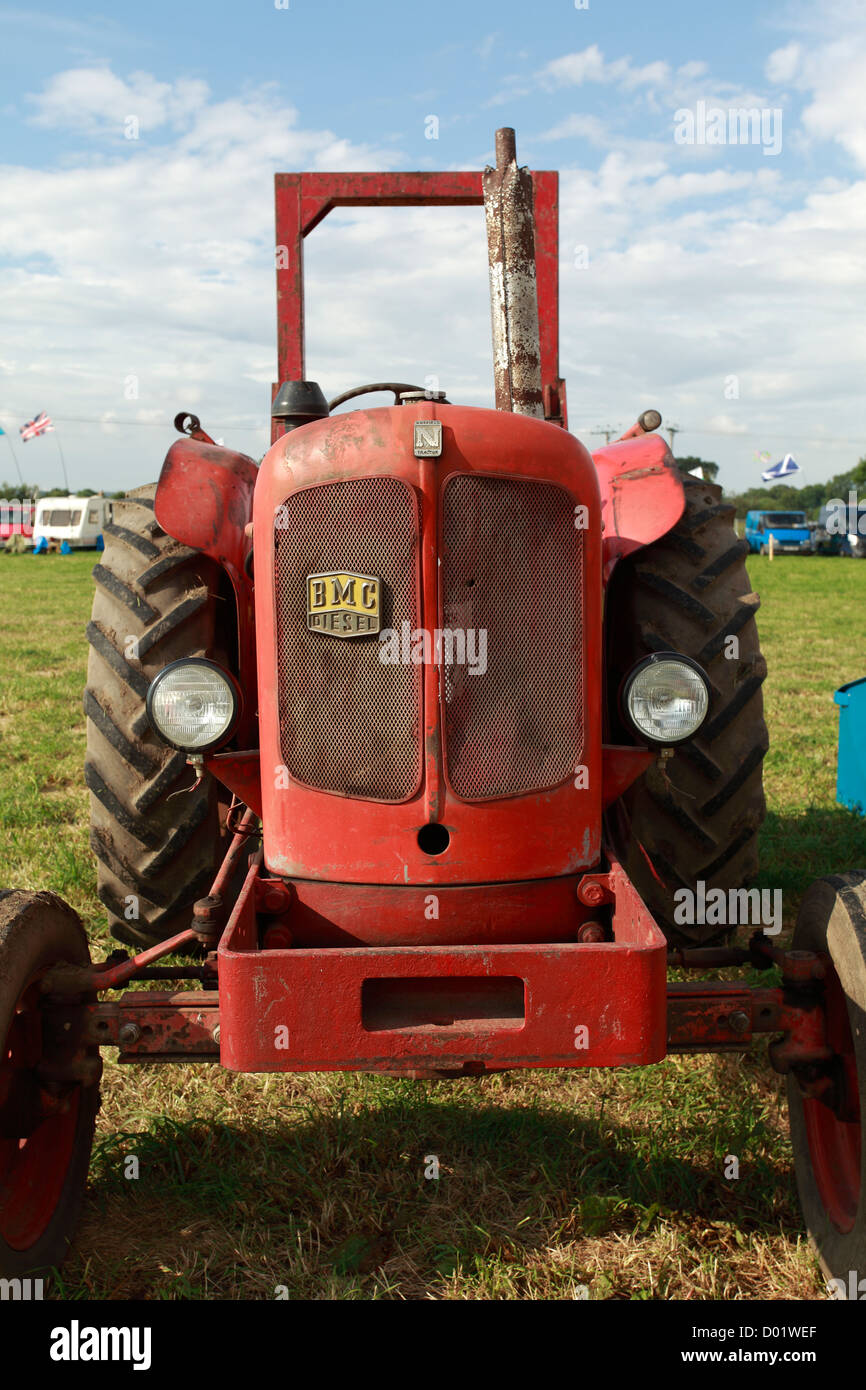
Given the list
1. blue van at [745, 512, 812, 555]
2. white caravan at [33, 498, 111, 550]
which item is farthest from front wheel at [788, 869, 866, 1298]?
white caravan at [33, 498, 111, 550]

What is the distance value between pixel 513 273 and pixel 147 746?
162 cm

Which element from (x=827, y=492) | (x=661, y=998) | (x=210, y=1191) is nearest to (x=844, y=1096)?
(x=661, y=998)

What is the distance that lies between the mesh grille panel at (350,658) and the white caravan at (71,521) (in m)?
38.9

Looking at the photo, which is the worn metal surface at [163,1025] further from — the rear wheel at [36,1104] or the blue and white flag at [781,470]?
the blue and white flag at [781,470]

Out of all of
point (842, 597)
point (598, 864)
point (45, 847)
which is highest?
point (842, 597)

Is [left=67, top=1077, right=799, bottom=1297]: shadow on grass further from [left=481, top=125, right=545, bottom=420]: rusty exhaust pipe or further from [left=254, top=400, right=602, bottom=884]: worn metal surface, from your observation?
[left=481, top=125, right=545, bottom=420]: rusty exhaust pipe

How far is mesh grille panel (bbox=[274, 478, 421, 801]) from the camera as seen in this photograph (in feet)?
7.48

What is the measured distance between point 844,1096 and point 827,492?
4073 inches

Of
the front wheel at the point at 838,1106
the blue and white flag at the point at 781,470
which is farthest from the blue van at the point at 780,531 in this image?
the front wheel at the point at 838,1106

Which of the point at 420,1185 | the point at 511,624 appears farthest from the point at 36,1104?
the point at 511,624

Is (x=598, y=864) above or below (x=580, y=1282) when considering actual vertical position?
above

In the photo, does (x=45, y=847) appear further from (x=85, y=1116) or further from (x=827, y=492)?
(x=827, y=492)

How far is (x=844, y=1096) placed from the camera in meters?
2.42

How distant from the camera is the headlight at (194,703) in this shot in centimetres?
246
